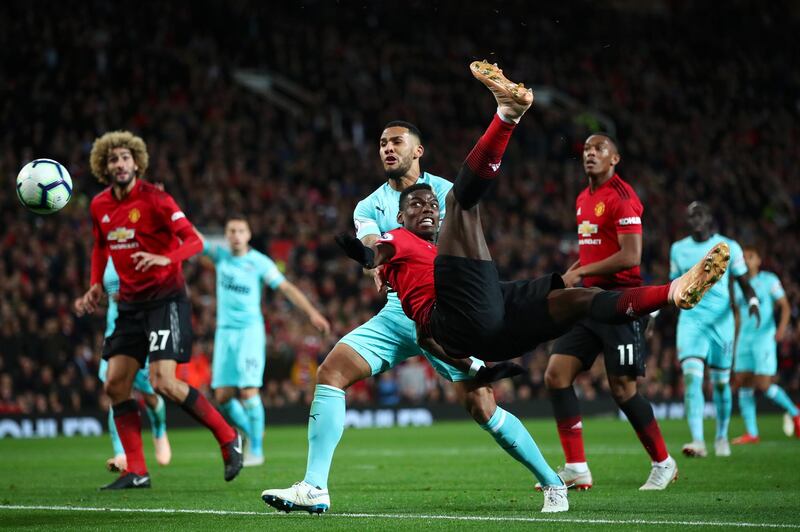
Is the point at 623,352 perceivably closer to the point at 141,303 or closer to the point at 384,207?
the point at 384,207

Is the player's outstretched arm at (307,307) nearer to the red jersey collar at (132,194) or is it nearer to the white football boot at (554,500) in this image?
the red jersey collar at (132,194)

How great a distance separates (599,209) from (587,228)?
0.62 ft

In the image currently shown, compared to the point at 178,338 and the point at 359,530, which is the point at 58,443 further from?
the point at 359,530

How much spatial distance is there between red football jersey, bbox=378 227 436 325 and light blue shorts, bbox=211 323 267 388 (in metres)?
6.29

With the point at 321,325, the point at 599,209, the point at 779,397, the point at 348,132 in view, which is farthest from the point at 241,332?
the point at 348,132

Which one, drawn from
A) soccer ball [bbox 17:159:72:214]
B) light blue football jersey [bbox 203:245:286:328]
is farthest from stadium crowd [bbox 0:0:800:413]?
soccer ball [bbox 17:159:72:214]

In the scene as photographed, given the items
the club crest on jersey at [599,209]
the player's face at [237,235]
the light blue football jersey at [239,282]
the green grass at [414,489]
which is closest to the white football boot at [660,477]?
the green grass at [414,489]

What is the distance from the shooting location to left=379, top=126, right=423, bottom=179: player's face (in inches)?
297

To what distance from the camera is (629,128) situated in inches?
1321

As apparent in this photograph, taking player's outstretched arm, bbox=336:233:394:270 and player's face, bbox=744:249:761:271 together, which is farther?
player's face, bbox=744:249:761:271

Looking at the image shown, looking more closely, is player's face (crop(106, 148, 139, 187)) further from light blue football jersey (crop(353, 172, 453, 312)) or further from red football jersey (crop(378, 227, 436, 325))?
red football jersey (crop(378, 227, 436, 325))

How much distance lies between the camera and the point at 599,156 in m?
9.09

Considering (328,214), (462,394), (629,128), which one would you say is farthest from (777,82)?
(462,394)

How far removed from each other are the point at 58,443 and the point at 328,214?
10.2 meters
